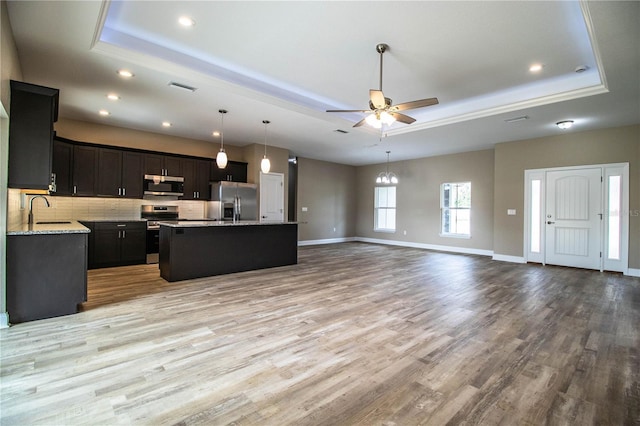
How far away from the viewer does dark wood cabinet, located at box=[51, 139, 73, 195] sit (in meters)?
5.35

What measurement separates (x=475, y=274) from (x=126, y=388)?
5.44 meters

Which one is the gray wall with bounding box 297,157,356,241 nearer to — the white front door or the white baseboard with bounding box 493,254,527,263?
the white front door

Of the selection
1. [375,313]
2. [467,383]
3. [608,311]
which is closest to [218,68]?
[375,313]

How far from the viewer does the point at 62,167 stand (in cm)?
546

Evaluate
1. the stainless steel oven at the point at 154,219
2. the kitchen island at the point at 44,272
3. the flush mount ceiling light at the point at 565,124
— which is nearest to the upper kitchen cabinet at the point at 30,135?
the kitchen island at the point at 44,272

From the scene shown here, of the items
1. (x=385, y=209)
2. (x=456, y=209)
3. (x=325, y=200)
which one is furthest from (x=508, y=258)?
(x=325, y=200)

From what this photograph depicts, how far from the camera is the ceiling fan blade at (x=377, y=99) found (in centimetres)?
341

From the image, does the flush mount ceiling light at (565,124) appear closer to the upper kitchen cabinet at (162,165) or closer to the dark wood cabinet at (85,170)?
the upper kitchen cabinet at (162,165)

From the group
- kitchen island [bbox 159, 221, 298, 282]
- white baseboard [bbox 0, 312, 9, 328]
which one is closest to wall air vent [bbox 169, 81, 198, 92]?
kitchen island [bbox 159, 221, 298, 282]

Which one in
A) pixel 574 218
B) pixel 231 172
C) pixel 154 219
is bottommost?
pixel 154 219

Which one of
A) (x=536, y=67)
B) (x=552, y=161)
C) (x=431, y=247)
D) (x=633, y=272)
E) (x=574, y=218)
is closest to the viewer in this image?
(x=536, y=67)

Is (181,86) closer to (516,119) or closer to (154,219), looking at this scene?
(154,219)

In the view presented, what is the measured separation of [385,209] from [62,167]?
8.56 m

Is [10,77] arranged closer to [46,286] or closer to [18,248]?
[18,248]
